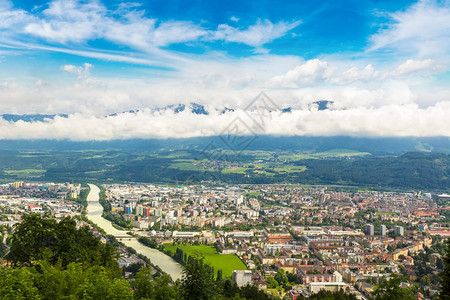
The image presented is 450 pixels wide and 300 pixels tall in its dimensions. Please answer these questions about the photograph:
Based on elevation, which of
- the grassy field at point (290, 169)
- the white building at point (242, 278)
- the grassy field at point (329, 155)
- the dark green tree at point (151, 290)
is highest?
the dark green tree at point (151, 290)

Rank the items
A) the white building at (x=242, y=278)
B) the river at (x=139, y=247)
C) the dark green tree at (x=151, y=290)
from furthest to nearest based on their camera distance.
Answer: the river at (x=139, y=247)
the white building at (x=242, y=278)
the dark green tree at (x=151, y=290)

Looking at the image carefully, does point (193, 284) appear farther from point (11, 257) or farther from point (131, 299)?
point (11, 257)

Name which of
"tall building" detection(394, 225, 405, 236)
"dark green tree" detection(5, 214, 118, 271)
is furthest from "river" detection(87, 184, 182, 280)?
"tall building" detection(394, 225, 405, 236)

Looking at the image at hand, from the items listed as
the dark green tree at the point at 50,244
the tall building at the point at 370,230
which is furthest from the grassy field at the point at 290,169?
the dark green tree at the point at 50,244

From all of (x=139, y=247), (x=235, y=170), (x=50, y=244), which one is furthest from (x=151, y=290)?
(x=235, y=170)

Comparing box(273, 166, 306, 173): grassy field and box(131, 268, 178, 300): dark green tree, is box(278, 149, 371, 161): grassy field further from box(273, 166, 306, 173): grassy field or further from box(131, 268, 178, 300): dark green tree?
box(131, 268, 178, 300): dark green tree

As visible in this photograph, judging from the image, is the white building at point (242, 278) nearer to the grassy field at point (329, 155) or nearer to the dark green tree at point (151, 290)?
the dark green tree at point (151, 290)

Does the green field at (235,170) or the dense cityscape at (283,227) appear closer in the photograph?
the dense cityscape at (283,227)

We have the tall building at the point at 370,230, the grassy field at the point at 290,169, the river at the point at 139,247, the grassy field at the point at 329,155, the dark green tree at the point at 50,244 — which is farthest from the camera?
the grassy field at the point at 329,155

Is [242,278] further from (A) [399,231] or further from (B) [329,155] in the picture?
(B) [329,155]
